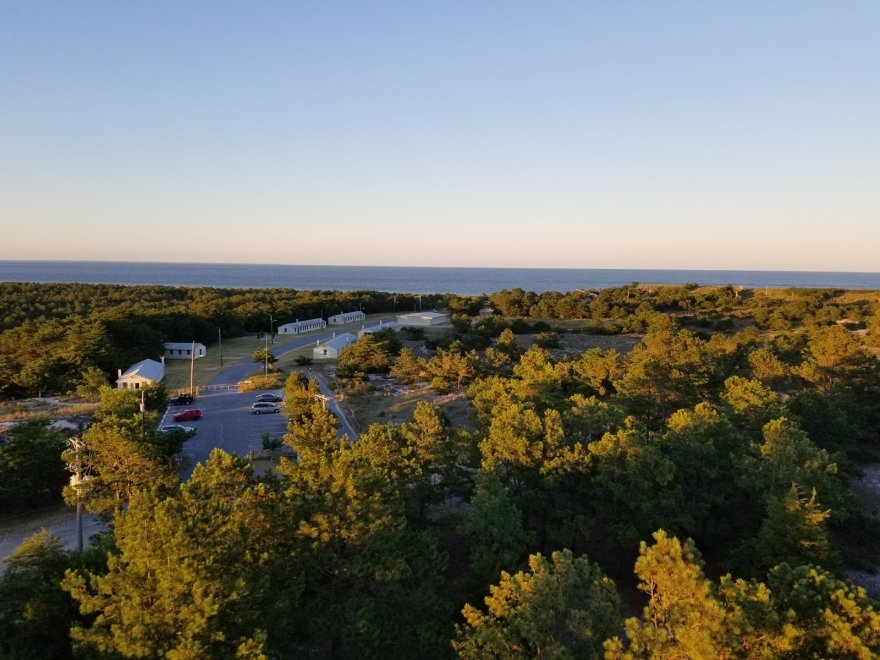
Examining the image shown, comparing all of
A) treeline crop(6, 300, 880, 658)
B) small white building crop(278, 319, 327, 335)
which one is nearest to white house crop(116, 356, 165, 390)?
treeline crop(6, 300, 880, 658)

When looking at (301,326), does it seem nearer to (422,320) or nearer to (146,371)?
(422,320)

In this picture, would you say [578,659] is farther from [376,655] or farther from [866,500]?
[866,500]

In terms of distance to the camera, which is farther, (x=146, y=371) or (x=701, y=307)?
(x=701, y=307)

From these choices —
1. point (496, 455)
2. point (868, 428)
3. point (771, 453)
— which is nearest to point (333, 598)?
point (496, 455)

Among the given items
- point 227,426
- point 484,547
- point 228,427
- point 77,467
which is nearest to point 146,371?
point 227,426

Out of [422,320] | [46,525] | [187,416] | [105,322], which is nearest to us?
[46,525]

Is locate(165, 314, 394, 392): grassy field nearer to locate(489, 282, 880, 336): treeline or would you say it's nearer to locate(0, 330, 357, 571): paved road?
locate(0, 330, 357, 571): paved road
